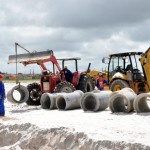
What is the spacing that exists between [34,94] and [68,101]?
381cm

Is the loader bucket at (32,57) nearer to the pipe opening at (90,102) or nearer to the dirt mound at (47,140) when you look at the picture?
the pipe opening at (90,102)

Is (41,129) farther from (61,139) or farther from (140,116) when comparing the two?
(140,116)

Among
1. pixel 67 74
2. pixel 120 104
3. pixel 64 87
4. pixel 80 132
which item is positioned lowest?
pixel 80 132

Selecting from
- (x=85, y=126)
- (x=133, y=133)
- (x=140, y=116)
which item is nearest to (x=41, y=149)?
(x=85, y=126)

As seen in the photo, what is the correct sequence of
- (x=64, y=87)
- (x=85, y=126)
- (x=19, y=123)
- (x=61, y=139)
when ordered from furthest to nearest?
1. (x=64, y=87)
2. (x=19, y=123)
3. (x=85, y=126)
4. (x=61, y=139)

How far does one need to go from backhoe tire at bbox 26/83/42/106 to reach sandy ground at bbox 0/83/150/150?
508cm

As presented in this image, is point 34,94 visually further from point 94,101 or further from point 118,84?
point 94,101

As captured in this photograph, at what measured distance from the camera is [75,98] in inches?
563

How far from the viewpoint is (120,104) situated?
42.6 ft

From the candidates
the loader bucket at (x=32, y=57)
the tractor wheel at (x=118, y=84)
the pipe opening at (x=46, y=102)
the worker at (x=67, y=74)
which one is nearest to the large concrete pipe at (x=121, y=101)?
the pipe opening at (x=46, y=102)

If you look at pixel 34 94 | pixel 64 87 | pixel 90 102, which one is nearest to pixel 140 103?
pixel 90 102

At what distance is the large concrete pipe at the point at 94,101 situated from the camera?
13213 mm

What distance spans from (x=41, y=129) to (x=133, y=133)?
8.50ft

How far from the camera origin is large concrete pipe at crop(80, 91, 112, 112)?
1321cm
